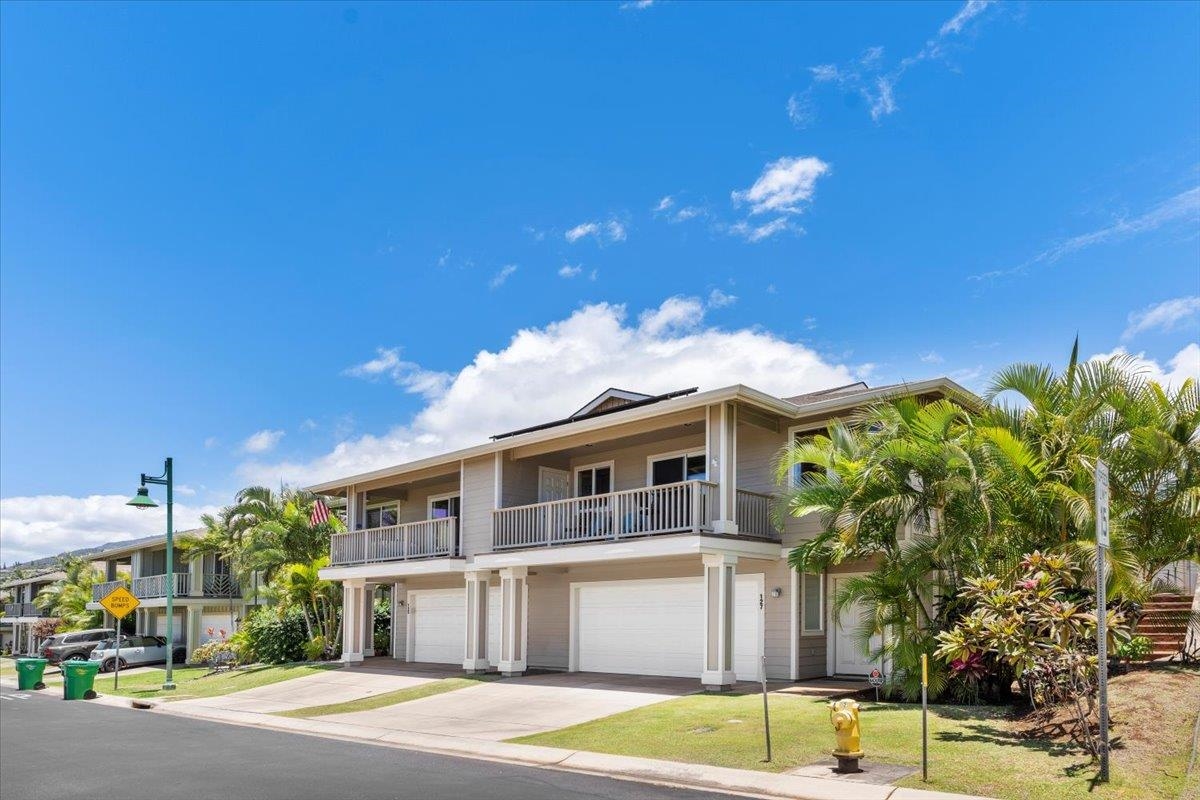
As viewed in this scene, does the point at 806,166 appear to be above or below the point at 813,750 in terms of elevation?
above

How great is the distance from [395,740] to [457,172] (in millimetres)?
11903

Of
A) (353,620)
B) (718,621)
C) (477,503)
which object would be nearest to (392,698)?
(477,503)

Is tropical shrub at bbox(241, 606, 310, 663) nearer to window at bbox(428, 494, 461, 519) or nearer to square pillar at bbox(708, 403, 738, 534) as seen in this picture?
window at bbox(428, 494, 461, 519)

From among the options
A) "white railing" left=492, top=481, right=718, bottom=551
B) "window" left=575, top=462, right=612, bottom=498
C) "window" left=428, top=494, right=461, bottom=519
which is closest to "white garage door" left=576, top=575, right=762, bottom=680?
"white railing" left=492, top=481, right=718, bottom=551

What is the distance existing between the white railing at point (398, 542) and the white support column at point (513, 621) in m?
2.91

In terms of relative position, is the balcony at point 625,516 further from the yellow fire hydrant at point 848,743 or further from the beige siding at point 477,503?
the yellow fire hydrant at point 848,743

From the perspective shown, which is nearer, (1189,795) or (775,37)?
(1189,795)

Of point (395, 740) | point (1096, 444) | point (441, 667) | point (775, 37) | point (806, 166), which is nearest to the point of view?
point (1096, 444)

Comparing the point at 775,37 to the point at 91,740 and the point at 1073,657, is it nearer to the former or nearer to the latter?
the point at 1073,657

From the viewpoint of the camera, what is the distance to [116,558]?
161 feet

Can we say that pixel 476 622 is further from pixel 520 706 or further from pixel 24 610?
pixel 24 610

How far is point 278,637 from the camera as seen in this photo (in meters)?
29.9

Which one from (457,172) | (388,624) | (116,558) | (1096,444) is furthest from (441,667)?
(116,558)

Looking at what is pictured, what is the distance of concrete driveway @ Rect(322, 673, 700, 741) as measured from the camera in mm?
15914
